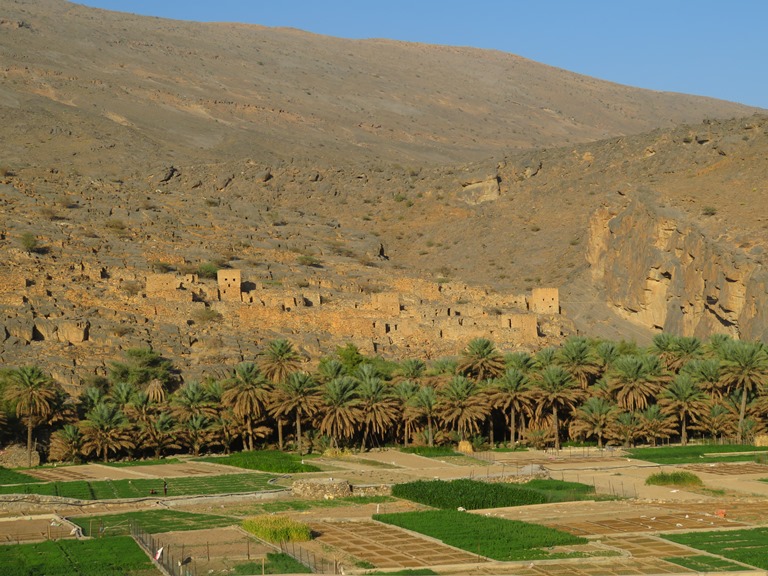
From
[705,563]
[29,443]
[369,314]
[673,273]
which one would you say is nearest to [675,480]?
[705,563]

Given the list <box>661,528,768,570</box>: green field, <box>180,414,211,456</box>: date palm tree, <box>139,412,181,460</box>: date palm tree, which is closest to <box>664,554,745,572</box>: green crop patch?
<box>661,528,768,570</box>: green field

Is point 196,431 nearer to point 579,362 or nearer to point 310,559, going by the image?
point 579,362

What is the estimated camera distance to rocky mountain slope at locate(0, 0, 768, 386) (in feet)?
226

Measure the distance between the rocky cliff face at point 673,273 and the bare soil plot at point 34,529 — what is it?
3837cm

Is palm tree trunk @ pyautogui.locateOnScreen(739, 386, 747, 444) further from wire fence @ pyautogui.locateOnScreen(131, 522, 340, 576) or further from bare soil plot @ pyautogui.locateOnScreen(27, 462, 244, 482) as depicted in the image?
wire fence @ pyautogui.locateOnScreen(131, 522, 340, 576)

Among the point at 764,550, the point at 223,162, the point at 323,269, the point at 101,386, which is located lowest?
the point at 764,550

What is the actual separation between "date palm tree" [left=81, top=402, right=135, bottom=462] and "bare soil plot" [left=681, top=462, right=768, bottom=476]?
19.6 meters

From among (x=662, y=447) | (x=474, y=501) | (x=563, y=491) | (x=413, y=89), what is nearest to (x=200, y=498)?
(x=474, y=501)

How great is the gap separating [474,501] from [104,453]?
14.9 meters

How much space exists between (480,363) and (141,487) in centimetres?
1765

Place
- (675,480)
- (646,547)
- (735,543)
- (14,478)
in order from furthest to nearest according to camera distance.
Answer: (675,480) → (14,478) → (735,543) → (646,547)

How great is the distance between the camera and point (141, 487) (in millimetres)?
44375

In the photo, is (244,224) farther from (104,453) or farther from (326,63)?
(326,63)

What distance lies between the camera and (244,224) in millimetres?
95312
